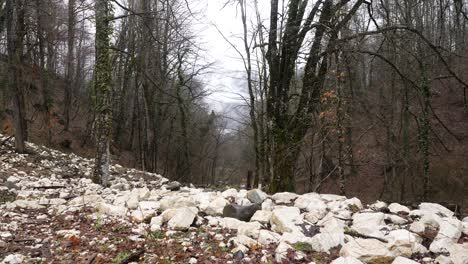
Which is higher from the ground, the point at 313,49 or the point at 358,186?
the point at 313,49

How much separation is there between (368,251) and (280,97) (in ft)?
15.6

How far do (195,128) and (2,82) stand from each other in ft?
38.7

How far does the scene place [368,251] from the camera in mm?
3311

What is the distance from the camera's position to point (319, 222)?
436cm

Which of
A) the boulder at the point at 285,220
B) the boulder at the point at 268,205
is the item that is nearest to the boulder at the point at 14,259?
the boulder at the point at 285,220

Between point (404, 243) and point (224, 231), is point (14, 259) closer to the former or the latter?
point (224, 231)

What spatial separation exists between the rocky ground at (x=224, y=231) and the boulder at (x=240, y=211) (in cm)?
1

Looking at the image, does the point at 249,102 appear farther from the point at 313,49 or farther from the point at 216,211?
the point at 216,211

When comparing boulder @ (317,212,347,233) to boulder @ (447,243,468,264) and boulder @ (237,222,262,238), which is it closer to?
boulder @ (237,222,262,238)

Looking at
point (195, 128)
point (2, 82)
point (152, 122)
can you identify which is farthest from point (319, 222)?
point (195, 128)

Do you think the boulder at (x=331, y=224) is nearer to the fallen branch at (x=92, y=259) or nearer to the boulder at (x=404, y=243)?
the boulder at (x=404, y=243)

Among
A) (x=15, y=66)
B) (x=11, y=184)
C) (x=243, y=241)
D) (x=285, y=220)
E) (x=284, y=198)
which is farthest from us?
(x=15, y=66)

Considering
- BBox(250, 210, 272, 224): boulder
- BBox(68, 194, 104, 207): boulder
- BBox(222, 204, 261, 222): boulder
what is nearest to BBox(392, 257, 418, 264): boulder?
BBox(250, 210, 272, 224): boulder

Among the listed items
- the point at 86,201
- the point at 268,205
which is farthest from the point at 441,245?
the point at 86,201
